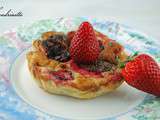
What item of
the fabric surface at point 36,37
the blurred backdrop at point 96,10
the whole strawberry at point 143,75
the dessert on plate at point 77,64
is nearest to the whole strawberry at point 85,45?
the dessert on plate at point 77,64

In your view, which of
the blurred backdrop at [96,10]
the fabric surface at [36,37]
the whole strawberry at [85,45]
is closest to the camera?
the fabric surface at [36,37]

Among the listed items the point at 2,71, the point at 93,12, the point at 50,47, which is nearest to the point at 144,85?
the point at 50,47

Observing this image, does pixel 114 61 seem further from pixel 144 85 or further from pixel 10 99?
pixel 10 99

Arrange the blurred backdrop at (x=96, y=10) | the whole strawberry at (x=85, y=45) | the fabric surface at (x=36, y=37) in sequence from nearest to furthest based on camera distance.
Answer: the fabric surface at (x=36, y=37) < the whole strawberry at (x=85, y=45) < the blurred backdrop at (x=96, y=10)

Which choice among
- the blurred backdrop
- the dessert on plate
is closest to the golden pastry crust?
the dessert on plate

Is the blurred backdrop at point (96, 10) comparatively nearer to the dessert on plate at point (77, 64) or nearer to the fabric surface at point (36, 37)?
the fabric surface at point (36, 37)

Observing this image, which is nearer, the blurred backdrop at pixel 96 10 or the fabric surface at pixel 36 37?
the fabric surface at pixel 36 37

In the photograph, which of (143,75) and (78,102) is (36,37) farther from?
(143,75)

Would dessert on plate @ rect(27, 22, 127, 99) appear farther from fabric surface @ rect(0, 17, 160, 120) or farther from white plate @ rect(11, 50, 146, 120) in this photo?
fabric surface @ rect(0, 17, 160, 120)
